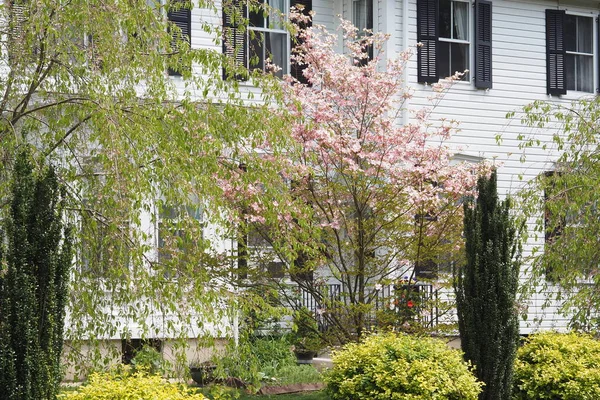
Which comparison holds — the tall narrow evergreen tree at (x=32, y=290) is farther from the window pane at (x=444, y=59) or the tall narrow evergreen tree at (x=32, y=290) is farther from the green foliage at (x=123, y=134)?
the window pane at (x=444, y=59)

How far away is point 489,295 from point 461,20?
956 cm

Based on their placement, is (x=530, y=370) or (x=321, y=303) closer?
(x=530, y=370)

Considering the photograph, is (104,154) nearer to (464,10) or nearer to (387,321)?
(387,321)

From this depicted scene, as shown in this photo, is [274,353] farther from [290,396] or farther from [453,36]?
[453,36]

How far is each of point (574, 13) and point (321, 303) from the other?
33.5 ft

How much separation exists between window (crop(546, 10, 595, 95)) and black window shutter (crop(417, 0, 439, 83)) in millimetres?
2801

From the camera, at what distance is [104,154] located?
28.0 feet

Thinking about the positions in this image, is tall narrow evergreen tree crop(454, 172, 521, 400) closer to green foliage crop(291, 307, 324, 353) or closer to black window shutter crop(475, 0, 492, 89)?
green foliage crop(291, 307, 324, 353)

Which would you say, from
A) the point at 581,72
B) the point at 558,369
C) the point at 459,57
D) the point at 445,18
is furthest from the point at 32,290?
the point at 581,72

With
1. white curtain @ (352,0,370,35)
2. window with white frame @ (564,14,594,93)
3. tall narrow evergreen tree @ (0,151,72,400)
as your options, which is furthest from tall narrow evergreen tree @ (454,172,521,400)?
window with white frame @ (564,14,594,93)

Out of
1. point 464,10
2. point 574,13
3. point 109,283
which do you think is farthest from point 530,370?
point 574,13

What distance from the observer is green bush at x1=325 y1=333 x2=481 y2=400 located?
993cm

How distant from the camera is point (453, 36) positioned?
1936cm

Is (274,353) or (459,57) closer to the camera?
(274,353)
